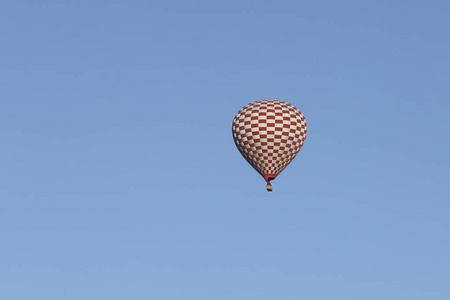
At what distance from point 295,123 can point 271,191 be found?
5.52 m

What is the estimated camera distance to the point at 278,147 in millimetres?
187875

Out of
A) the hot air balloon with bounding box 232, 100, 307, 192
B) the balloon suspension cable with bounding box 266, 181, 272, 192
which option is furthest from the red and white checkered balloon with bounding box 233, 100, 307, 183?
the balloon suspension cable with bounding box 266, 181, 272, 192

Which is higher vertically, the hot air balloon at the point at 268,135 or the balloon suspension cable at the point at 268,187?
the hot air balloon at the point at 268,135

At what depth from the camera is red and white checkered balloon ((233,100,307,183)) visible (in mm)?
187500

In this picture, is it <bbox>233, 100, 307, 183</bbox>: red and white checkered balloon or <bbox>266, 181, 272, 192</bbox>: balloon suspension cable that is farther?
<bbox>233, 100, 307, 183</bbox>: red and white checkered balloon

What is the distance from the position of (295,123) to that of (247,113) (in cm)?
355

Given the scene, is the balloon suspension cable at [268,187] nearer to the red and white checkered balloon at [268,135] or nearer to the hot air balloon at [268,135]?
the hot air balloon at [268,135]

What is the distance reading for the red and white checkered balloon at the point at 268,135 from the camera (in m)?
188

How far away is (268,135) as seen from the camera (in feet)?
615

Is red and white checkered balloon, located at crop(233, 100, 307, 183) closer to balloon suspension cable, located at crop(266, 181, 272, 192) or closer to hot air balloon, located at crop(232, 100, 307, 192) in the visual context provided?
hot air balloon, located at crop(232, 100, 307, 192)

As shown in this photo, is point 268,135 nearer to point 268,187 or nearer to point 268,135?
point 268,135

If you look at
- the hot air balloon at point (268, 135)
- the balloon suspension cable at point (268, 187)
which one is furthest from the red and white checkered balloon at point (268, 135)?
the balloon suspension cable at point (268, 187)

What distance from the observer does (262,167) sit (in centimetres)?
18812

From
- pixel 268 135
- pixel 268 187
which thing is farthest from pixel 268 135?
pixel 268 187
